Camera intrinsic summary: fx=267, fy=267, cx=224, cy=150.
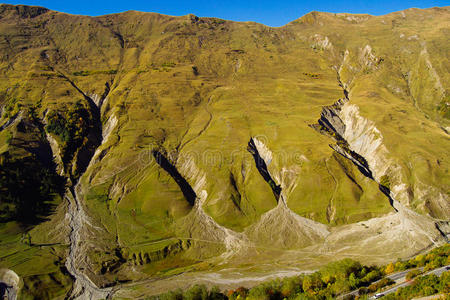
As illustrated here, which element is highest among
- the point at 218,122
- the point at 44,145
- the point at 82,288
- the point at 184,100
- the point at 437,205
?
the point at 184,100

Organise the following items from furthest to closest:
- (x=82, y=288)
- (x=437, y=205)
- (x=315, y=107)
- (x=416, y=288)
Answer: (x=315, y=107) → (x=437, y=205) → (x=82, y=288) → (x=416, y=288)

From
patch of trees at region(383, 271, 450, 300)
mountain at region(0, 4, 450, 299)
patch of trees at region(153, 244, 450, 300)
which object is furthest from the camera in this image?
mountain at region(0, 4, 450, 299)

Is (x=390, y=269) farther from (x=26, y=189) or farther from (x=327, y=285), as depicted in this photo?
(x=26, y=189)

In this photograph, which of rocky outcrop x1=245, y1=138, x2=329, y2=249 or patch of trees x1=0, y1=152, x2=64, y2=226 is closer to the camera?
rocky outcrop x1=245, y1=138, x2=329, y2=249

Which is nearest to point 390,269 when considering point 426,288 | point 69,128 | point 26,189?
point 426,288

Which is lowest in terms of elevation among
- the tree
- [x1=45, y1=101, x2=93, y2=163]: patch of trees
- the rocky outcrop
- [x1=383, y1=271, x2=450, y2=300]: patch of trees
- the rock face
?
the rock face

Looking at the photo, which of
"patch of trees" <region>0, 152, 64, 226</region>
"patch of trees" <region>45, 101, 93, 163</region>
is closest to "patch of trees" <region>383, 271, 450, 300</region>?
"patch of trees" <region>0, 152, 64, 226</region>

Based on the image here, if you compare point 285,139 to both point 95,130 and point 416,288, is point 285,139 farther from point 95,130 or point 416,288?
point 95,130

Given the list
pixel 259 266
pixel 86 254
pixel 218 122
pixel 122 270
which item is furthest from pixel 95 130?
pixel 259 266

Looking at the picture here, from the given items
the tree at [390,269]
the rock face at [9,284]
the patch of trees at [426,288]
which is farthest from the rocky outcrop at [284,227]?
the rock face at [9,284]

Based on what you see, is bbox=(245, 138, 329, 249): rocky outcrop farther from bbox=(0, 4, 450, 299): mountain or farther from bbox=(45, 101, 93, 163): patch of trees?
bbox=(45, 101, 93, 163): patch of trees
